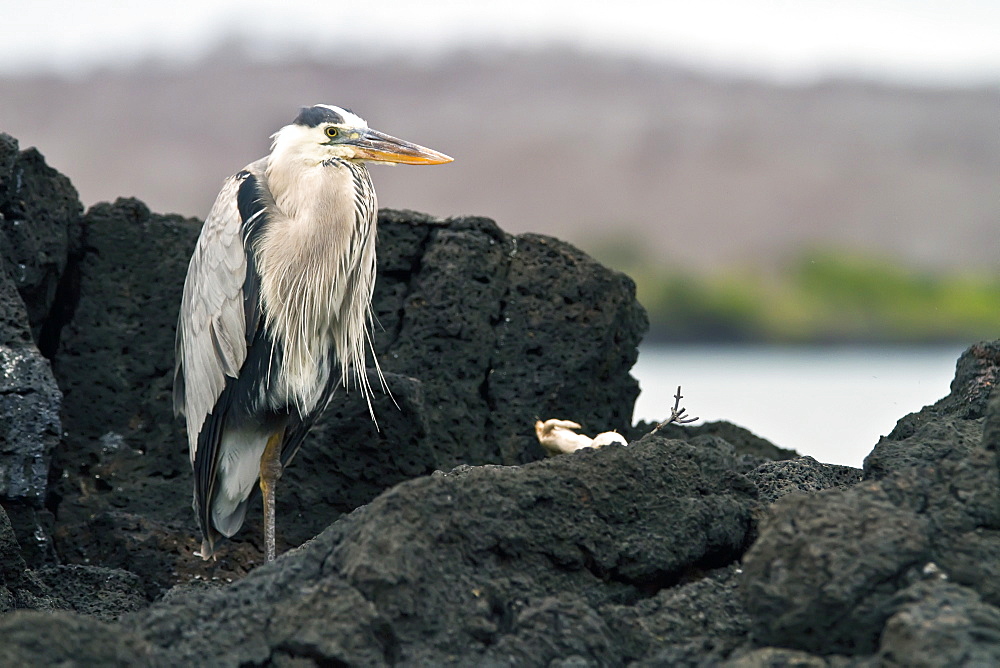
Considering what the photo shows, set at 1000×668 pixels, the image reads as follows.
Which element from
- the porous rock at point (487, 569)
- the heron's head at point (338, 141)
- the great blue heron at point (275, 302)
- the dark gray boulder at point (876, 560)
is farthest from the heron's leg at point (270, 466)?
the dark gray boulder at point (876, 560)

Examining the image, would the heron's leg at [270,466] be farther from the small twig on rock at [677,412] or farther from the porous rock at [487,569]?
the porous rock at [487,569]

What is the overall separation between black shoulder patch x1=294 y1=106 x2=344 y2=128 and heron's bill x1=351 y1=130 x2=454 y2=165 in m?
0.10

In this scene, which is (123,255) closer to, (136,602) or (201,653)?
(136,602)

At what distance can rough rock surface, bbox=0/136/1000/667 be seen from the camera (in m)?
1.92

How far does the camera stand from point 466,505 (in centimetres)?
227

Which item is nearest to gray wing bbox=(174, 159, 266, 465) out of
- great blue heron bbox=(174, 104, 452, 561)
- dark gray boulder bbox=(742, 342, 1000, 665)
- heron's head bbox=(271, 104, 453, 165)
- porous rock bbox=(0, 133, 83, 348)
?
great blue heron bbox=(174, 104, 452, 561)

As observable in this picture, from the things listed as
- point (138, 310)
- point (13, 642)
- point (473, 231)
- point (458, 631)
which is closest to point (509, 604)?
point (458, 631)

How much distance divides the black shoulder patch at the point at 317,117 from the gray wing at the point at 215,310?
0.82ft

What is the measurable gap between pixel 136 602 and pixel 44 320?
1.37 meters

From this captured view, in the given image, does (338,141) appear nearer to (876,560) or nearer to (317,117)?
(317,117)

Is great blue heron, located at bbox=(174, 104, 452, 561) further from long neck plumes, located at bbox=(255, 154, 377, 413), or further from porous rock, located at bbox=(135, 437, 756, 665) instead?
porous rock, located at bbox=(135, 437, 756, 665)

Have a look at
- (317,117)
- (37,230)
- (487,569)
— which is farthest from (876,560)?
(37,230)

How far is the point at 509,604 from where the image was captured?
2.15m

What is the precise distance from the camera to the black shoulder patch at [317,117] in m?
3.77
